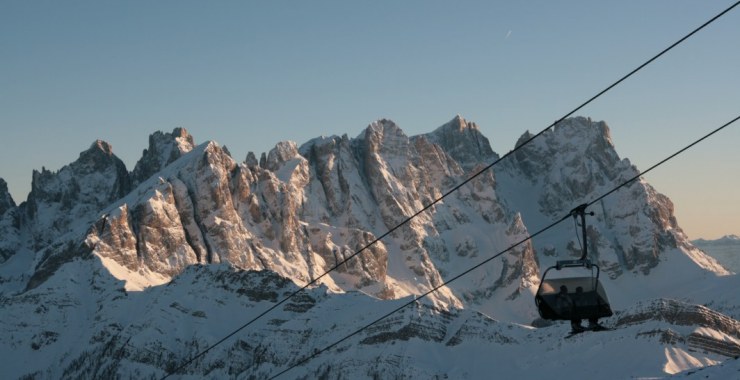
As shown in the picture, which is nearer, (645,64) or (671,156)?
(645,64)

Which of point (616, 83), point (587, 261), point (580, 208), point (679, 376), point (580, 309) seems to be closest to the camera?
point (616, 83)

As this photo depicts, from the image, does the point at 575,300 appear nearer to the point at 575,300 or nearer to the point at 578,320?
the point at 575,300

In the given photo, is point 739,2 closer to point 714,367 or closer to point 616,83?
point 616,83

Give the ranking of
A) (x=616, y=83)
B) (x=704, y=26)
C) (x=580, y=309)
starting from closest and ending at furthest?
(x=704, y=26) → (x=616, y=83) → (x=580, y=309)

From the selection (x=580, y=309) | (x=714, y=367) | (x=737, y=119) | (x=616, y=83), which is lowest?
(x=714, y=367)

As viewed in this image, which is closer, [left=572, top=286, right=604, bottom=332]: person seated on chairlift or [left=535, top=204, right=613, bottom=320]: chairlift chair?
[left=572, top=286, right=604, bottom=332]: person seated on chairlift

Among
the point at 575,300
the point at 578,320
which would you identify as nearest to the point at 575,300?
the point at 575,300

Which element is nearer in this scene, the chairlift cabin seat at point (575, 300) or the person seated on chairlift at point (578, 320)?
the person seated on chairlift at point (578, 320)

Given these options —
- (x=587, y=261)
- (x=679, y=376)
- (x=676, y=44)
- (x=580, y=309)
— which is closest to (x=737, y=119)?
(x=676, y=44)

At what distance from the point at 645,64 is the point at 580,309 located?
18.2 m

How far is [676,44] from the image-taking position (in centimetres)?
3678

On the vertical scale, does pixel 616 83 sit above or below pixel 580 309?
above

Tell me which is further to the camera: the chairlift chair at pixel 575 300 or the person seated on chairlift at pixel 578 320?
the chairlift chair at pixel 575 300

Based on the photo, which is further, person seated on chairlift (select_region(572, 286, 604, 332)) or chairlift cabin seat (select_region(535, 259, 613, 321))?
chairlift cabin seat (select_region(535, 259, 613, 321))
